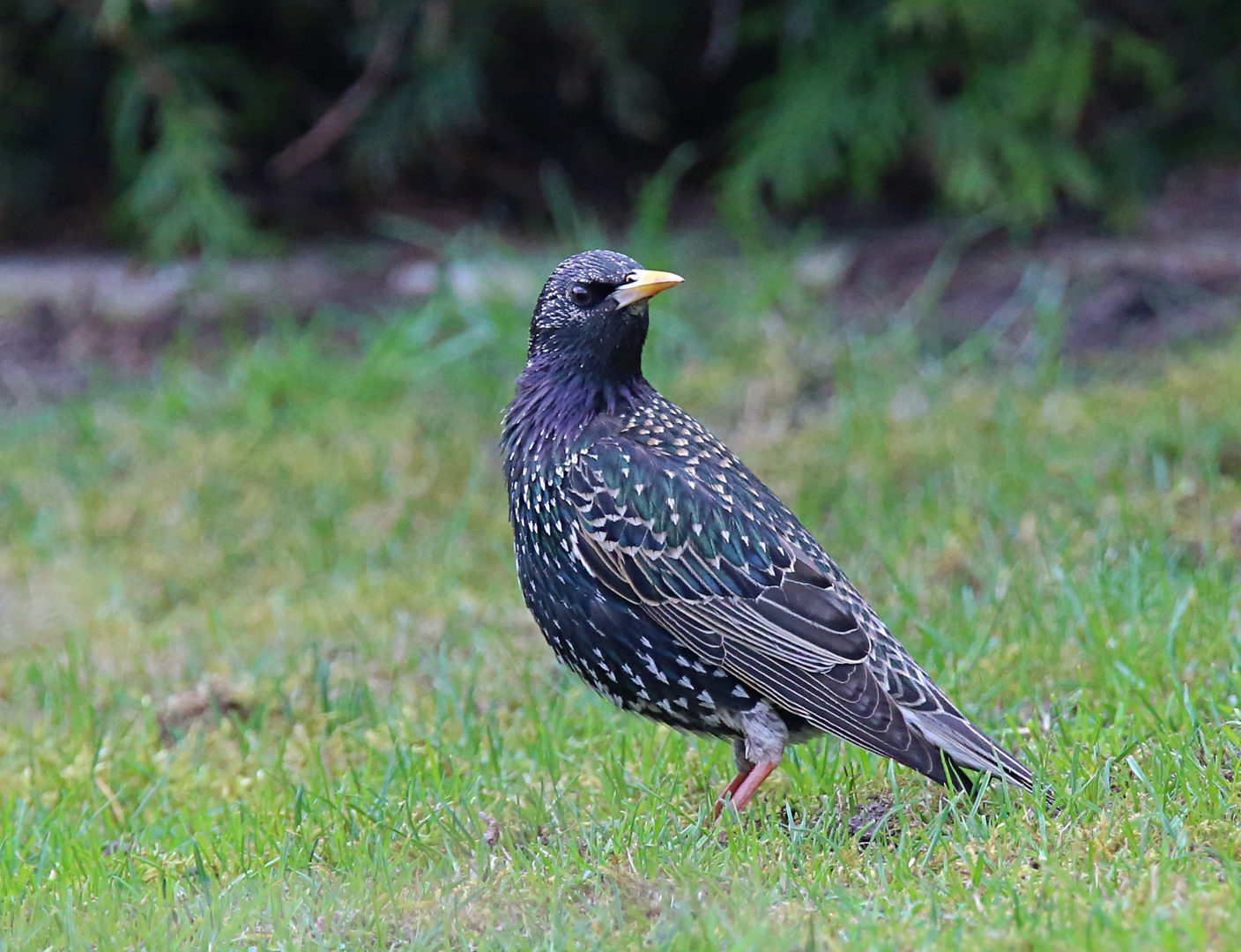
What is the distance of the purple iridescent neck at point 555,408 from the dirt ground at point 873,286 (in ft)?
11.0

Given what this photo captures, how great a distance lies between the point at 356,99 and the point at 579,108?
1449mm

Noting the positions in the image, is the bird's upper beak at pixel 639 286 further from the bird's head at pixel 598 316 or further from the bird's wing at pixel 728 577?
the bird's wing at pixel 728 577

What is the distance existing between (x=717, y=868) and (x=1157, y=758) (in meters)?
0.98

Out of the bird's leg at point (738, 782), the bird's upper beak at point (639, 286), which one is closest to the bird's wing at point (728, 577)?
the bird's leg at point (738, 782)

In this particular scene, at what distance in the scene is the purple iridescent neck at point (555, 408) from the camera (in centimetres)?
394

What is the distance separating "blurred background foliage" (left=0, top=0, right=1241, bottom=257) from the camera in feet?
24.0

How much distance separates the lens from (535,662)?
4883 millimetres

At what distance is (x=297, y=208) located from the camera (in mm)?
8805

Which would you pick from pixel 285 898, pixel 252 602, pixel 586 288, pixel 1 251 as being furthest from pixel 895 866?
pixel 1 251

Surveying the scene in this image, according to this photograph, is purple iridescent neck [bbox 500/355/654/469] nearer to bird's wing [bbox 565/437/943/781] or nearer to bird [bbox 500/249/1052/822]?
bird [bbox 500/249/1052/822]

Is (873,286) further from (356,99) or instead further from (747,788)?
(747,788)

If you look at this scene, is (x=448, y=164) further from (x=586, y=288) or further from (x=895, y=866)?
(x=895, y=866)

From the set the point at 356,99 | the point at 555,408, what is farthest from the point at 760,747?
the point at 356,99

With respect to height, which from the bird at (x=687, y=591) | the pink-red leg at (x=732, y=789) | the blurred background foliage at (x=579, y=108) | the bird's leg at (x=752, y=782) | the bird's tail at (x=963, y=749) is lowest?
the pink-red leg at (x=732, y=789)
